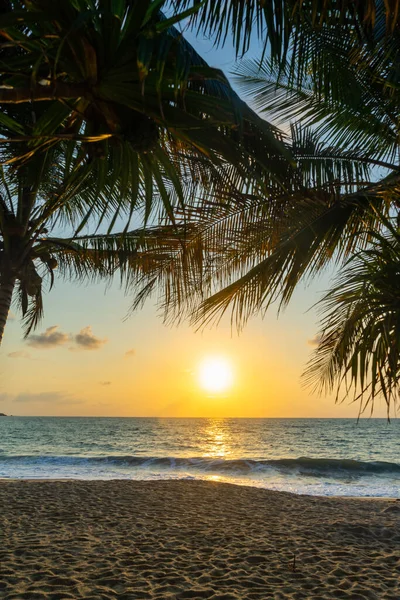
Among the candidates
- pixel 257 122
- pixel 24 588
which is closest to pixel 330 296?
pixel 257 122

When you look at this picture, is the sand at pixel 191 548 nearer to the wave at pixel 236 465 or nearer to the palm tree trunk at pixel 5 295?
the palm tree trunk at pixel 5 295

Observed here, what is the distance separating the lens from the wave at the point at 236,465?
18.4m

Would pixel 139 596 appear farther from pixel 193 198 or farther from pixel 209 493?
pixel 209 493

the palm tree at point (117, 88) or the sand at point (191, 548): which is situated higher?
the palm tree at point (117, 88)

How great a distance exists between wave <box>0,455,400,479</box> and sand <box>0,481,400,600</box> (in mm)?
10673

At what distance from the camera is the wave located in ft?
60.4

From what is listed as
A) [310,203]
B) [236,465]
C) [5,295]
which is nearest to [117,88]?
[310,203]

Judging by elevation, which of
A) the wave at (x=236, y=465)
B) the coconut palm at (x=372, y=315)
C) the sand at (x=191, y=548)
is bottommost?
the wave at (x=236, y=465)

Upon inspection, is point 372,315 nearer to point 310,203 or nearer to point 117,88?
point 310,203

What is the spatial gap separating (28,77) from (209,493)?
8369 millimetres

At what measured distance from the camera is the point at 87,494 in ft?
26.6

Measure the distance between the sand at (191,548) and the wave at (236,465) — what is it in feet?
35.0

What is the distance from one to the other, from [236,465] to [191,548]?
595 inches

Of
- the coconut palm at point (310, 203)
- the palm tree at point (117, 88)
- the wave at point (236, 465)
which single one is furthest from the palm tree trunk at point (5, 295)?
the wave at point (236, 465)
